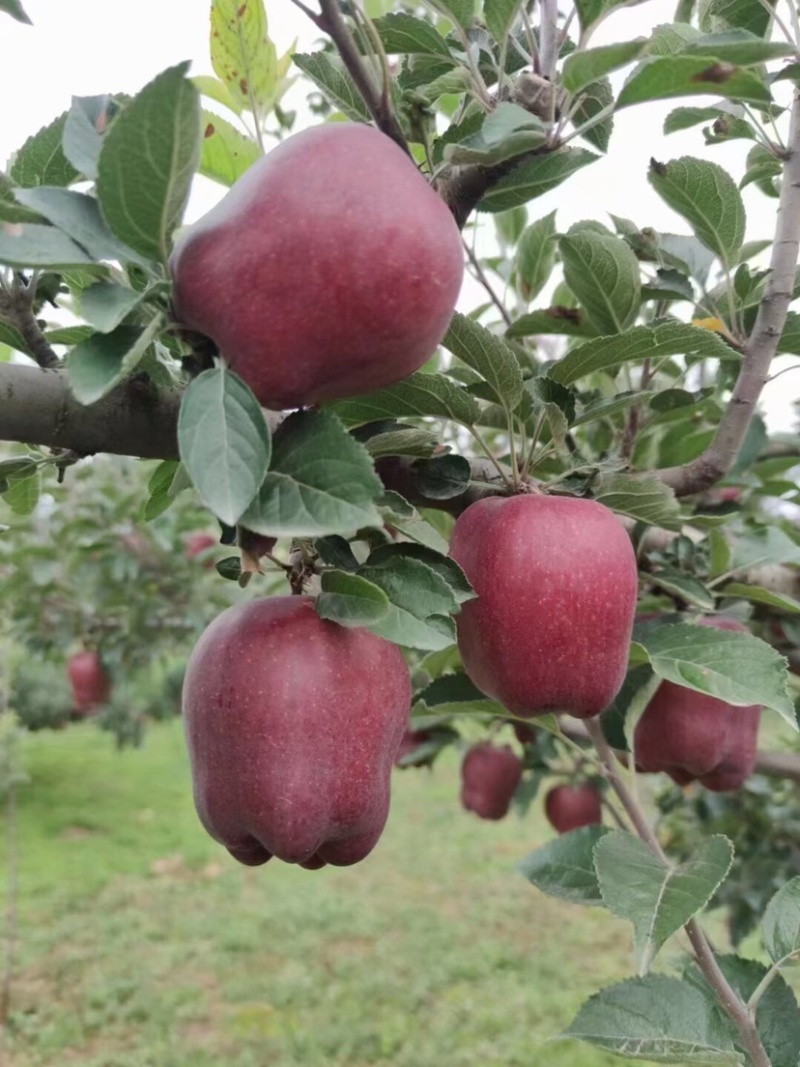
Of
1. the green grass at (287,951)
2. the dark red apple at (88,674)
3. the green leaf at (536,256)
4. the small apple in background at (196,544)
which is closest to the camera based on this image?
the green leaf at (536,256)

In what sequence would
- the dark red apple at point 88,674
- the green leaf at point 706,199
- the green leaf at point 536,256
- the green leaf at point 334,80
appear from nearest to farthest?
1. the green leaf at point 334,80
2. the green leaf at point 706,199
3. the green leaf at point 536,256
4. the dark red apple at point 88,674

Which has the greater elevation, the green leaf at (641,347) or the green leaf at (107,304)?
the green leaf at (107,304)

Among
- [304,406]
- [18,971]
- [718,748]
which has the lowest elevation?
[18,971]

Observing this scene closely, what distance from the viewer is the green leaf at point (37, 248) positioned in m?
0.42

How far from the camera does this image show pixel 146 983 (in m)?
3.18

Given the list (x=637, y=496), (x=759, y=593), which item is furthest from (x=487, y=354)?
(x=759, y=593)

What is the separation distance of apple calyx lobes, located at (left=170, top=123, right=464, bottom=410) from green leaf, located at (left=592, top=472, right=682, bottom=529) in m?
0.26

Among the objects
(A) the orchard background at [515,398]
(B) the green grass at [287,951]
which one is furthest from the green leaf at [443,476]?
(B) the green grass at [287,951]

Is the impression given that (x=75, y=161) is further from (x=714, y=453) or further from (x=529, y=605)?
(x=714, y=453)

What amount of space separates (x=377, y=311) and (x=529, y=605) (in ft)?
0.77

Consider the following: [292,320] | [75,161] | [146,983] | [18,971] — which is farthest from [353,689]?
[18,971]

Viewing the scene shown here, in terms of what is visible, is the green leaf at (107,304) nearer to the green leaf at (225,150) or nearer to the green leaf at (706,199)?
the green leaf at (225,150)

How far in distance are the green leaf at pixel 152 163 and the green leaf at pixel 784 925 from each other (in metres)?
0.63

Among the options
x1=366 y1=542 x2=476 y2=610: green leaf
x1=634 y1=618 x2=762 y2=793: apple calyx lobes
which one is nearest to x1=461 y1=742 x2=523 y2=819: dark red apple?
x1=634 y1=618 x2=762 y2=793: apple calyx lobes
